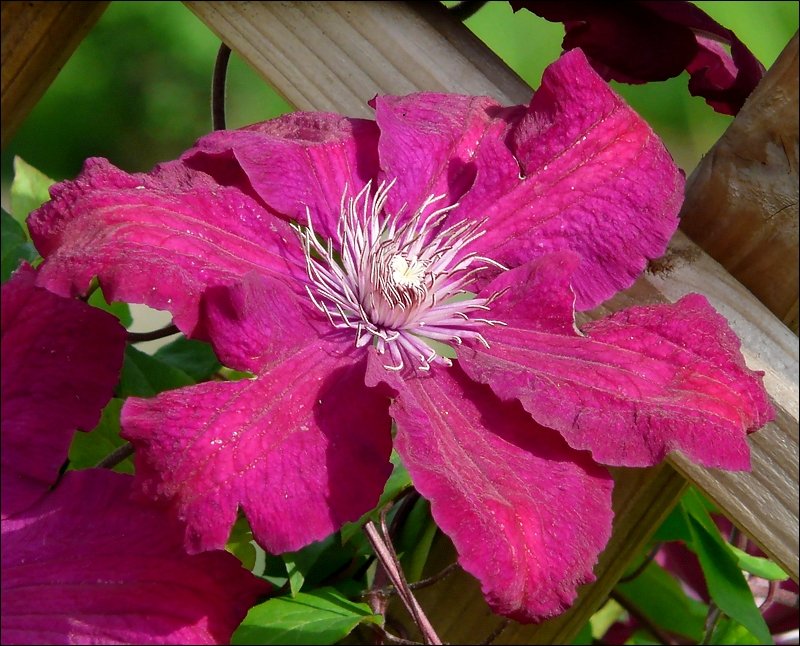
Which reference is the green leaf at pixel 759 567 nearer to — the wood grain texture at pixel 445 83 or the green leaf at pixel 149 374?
the wood grain texture at pixel 445 83

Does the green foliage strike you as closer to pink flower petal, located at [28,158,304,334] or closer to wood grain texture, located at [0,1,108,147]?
pink flower petal, located at [28,158,304,334]

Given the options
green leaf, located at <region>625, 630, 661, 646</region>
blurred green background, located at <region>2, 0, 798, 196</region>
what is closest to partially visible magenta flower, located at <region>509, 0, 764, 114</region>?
green leaf, located at <region>625, 630, 661, 646</region>

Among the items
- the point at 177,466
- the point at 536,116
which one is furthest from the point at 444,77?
the point at 177,466

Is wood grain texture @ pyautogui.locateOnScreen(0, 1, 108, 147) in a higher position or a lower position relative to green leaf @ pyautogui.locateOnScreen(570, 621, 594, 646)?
higher

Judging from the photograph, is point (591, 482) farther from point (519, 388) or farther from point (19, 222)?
point (19, 222)

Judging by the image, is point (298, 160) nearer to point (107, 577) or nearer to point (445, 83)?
point (445, 83)
